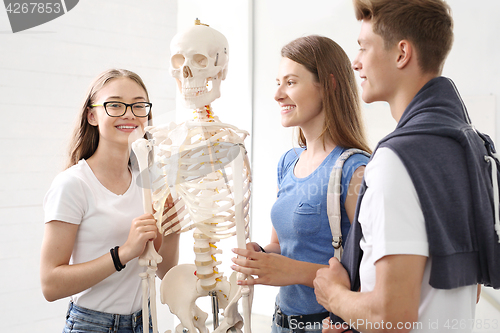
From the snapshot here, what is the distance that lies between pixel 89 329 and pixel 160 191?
0.57 m

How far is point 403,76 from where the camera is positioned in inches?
36.6

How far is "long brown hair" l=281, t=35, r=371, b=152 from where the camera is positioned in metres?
1.30

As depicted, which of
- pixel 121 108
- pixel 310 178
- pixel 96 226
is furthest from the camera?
pixel 121 108

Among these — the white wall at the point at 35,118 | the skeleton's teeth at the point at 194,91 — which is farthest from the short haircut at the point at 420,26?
the white wall at the point at 35,118

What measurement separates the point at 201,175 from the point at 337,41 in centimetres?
269

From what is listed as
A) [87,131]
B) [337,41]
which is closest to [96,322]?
[87,131]

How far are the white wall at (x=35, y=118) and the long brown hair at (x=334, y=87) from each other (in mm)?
1491

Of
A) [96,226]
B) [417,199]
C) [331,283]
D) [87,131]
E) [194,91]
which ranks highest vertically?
[194,91]

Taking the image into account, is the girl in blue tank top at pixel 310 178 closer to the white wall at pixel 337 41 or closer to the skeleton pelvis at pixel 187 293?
the skeleton pelvis at pixel 187 293

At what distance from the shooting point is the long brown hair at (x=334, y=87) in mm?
1298

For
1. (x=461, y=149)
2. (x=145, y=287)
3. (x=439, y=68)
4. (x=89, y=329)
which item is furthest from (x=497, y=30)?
(x=89, y=329)

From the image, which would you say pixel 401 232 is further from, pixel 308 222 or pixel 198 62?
pixel 198 62

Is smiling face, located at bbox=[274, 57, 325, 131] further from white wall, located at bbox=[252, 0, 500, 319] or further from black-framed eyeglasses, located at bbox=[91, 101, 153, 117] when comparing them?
white wall, located at bbox=[252, 0, 500, 319]

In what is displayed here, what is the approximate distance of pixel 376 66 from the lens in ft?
3.10
